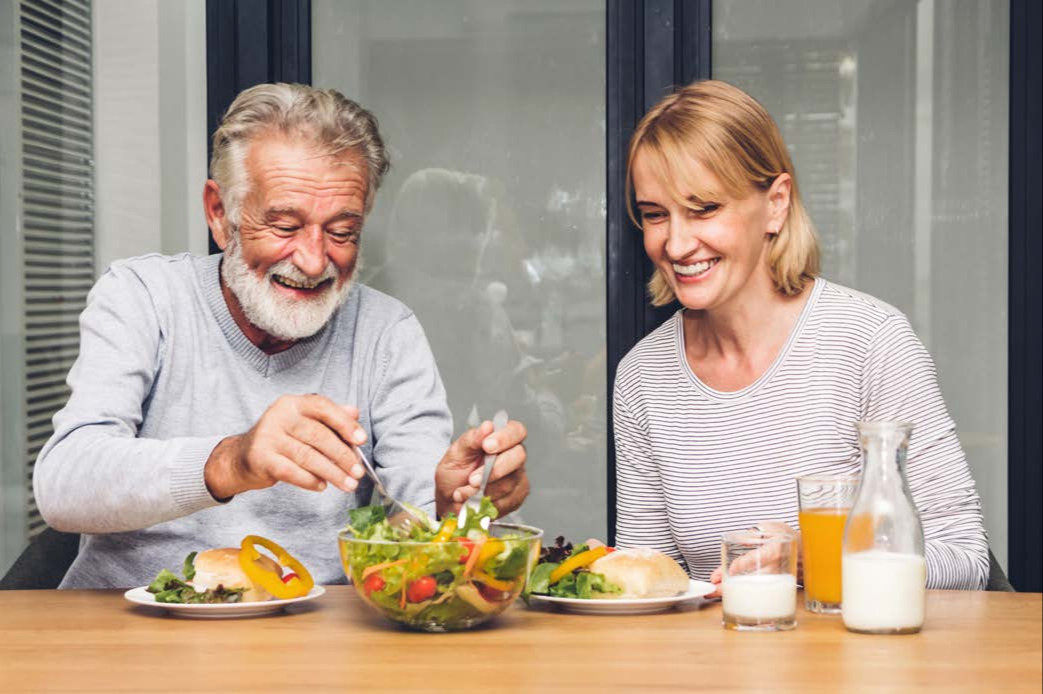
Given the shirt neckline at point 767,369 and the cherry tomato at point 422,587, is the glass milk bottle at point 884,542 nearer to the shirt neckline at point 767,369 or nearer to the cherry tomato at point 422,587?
the cherry tomato at point 422,587

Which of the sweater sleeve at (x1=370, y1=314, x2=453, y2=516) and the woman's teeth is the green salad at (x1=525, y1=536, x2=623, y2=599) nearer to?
the sweater sleeve at (x1=370, y1=314, x2=453, y2=516)

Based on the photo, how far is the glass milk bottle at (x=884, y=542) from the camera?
4.95 ft

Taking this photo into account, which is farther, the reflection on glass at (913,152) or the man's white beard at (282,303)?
the reflection on glass at (913,152)

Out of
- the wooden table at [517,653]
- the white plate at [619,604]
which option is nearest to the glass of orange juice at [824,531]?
the wooden table at [517,653]

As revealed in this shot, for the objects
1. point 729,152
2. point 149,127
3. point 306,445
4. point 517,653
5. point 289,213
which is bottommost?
point 517,653

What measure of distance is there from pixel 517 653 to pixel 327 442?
0.39m

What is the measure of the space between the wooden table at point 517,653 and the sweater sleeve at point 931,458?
0.21m

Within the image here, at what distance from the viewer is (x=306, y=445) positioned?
1.69m

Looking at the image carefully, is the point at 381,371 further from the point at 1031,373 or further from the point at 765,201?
the point at 1031,373

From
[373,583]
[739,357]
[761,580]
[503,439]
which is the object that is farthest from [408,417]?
[761,580]

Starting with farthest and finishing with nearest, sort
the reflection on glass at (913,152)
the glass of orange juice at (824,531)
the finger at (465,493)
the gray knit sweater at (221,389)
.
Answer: the reflection on glass at (913,152)
the gray knit sweater at (221,389)
the finger at (465,493)
the glass of orange juice at (824,531)

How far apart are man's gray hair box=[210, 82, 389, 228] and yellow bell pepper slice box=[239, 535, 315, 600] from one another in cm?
85

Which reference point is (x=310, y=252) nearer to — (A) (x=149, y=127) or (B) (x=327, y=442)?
(B) (x=327, y=442)

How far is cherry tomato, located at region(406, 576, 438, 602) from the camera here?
1.53m
